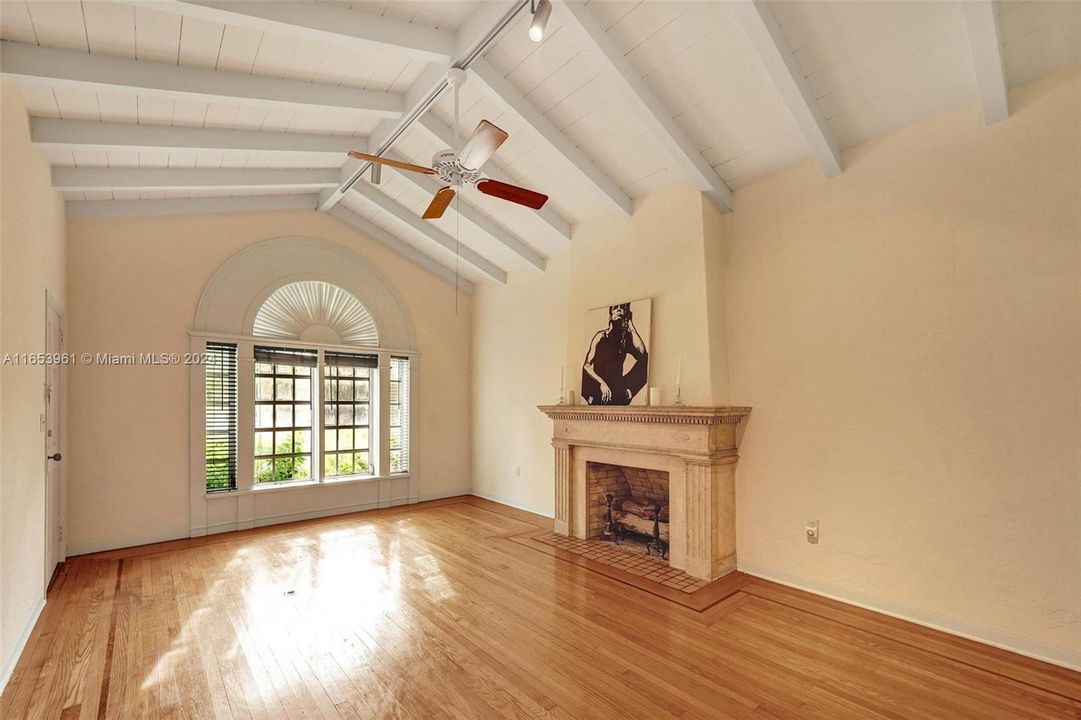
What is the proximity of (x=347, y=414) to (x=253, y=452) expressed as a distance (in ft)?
3.52

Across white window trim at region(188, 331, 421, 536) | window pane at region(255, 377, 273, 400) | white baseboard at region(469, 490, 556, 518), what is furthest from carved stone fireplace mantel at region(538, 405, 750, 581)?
window pane at region(255, 377, 273, 400)

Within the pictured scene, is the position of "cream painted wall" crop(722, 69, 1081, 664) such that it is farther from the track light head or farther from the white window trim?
the white window trim

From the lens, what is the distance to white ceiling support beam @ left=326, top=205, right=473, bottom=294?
6172 millimetres

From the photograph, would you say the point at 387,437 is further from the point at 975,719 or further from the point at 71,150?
the point at 975,719

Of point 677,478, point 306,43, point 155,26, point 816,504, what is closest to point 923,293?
point 816,504

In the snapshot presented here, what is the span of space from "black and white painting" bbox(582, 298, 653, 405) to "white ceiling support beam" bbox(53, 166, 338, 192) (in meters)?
3.02

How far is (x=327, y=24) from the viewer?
2936 mm

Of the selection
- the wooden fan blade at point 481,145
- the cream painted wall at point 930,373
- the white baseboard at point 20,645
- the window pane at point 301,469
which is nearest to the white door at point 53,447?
the white baseboard at point 20,645

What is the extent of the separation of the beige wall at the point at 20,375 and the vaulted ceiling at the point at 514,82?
1.13ft

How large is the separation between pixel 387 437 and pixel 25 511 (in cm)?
352

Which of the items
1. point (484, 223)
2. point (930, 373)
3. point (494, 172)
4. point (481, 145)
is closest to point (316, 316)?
point (484, 223)

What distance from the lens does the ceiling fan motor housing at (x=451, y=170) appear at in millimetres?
3145

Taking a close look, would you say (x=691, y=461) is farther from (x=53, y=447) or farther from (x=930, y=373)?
(x=53, y=447)

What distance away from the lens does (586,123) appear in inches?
155
